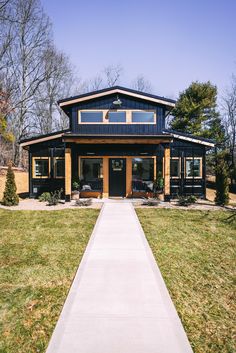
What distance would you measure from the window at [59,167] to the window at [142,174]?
5.36m

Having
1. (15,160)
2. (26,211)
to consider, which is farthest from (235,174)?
(15,160)

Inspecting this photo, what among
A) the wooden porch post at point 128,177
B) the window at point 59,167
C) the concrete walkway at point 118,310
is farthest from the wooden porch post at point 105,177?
the concrete walkway at point 118,310

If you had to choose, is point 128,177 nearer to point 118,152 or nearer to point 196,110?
point 118,152

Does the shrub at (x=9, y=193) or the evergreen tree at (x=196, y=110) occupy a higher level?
the evergreen tree at (x=196, y=110)

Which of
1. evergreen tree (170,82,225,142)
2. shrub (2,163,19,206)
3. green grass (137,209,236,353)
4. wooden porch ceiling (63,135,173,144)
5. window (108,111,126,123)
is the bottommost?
green grass (137,209,236,353)

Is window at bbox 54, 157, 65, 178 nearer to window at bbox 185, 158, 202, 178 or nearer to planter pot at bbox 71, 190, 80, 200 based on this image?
planter pot at bbox 71, 190, 80, 200

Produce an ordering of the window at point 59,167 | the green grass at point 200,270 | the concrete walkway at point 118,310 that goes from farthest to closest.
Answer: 1. the window at point 59,167
2. the green grass at point 200,270
3. the concrete walkway at point 118,310

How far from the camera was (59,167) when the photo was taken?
56.4 ft

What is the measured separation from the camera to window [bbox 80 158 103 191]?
16.6 metres

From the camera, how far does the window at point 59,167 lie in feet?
56.2

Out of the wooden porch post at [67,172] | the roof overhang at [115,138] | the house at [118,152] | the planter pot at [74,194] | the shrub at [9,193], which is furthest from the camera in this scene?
the house at [118,152]

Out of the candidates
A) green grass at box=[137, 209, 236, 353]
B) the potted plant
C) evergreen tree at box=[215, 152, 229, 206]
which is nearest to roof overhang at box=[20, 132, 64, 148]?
the potted plant

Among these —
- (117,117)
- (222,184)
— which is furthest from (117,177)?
(222,184)

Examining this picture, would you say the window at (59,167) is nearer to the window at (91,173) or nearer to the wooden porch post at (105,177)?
the window at (91,173)
